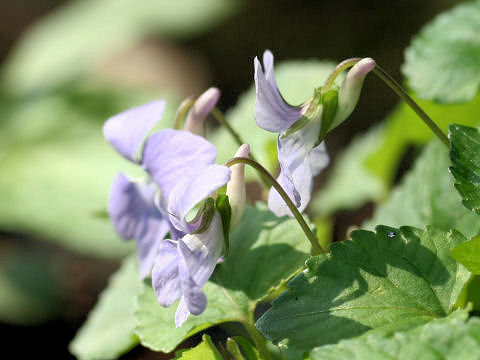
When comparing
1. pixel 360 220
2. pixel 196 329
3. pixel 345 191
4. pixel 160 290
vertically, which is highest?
pixel 160 290

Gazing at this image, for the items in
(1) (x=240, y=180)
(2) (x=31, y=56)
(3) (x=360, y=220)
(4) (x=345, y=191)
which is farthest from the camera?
(2) (x=31, y=56)

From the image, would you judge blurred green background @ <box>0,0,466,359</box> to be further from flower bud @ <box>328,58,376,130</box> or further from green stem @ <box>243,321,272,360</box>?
flower bud @ <box>328,58,376,130</box>

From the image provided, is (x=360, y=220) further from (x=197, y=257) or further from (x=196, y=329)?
(x=197, y=257)

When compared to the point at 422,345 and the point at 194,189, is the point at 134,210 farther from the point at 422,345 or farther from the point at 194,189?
the point at 422,345

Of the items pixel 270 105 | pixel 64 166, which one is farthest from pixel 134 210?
pixel 64 166

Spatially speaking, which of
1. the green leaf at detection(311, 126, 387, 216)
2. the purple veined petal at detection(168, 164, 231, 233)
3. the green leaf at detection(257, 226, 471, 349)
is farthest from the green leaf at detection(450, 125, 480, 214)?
the green leaf at detection(311, 126, 387, 216)

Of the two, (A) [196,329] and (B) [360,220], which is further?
(B) [360,220]

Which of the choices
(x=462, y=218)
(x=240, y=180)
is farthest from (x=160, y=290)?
(x=462, y=218)
